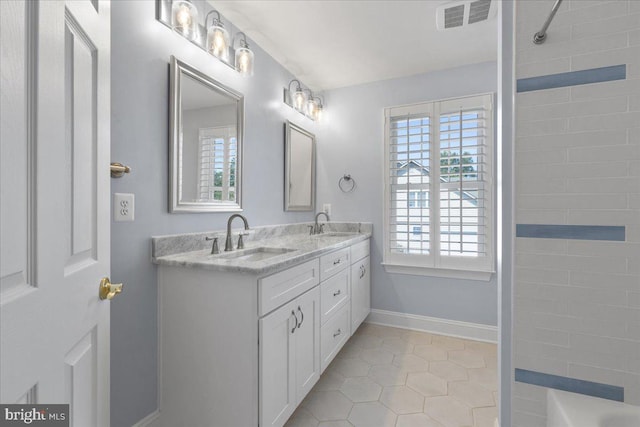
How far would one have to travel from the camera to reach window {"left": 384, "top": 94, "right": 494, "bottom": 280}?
100 inches

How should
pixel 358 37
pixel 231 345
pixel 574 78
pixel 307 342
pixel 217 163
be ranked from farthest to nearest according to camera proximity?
pixel 358 37 → pixel 217 163 → pixel 307 342 → pixel 231 345 → pixel 574 78

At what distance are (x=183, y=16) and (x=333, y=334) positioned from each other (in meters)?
2.06

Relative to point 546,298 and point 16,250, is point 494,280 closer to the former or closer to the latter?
point 546,298

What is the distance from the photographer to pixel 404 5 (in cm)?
187

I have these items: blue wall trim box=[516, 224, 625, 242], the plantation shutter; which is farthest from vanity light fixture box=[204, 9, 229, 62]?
the plantation shutter

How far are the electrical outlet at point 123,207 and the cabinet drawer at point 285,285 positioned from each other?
2.15 feet

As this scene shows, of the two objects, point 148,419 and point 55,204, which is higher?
point 55,204

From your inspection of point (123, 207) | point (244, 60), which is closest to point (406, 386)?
point (123, 207)

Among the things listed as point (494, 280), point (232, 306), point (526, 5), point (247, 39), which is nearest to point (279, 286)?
point (232, 306)

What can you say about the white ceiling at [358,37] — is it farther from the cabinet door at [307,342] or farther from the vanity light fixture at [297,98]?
the cabinet door at [307,342]

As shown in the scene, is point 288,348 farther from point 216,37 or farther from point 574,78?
point 216,37

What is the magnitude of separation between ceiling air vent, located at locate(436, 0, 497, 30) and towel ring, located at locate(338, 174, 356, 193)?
4.78 feet

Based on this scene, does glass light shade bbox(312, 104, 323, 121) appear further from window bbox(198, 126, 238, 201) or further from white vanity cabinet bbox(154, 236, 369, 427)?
white vanity cabinet bbox(154, 236, 369, 427)

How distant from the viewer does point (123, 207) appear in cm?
130
